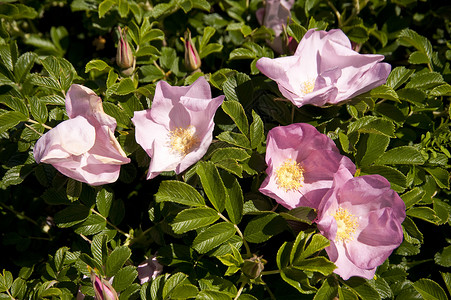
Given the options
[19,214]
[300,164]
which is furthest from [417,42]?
[19,214]

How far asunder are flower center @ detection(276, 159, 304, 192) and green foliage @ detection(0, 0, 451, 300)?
9 cm

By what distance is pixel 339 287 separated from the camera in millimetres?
1380

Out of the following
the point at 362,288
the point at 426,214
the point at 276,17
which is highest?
the point at 276,17

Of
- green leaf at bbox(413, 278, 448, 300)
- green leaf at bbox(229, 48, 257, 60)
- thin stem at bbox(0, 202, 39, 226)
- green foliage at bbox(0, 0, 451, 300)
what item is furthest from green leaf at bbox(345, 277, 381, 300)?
thin stem at bbox(0, 202, 39, 226)

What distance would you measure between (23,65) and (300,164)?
1244 millimetres

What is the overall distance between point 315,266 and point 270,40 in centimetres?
114

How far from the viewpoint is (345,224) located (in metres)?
1.47

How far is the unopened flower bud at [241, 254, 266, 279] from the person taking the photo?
129cm

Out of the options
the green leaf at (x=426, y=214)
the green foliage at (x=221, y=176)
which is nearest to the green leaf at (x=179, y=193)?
the green foliage at (x=221, y=176)

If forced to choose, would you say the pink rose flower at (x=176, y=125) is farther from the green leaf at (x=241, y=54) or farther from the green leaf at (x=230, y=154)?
the green leaf at (x=241, y=54)

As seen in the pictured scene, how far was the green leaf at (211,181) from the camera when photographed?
1.36 metres

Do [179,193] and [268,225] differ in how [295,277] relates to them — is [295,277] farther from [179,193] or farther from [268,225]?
[179,193]

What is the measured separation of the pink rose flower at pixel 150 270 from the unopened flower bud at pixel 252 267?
0.41 m

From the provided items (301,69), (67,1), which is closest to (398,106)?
(301,69)
